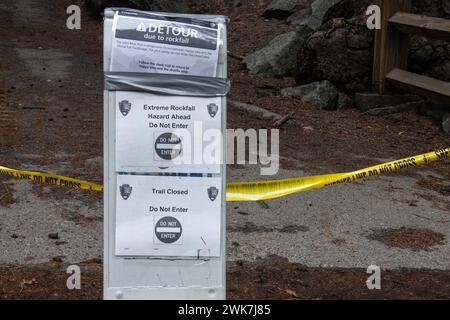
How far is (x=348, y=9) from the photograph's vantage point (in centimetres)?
1280

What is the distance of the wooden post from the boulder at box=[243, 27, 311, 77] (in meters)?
1.75

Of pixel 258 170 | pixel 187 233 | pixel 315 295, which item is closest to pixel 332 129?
pixel 258 170

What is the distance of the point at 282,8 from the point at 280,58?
317cm

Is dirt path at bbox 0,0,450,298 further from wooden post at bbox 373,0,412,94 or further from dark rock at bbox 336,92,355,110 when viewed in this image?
wooden post at bbox 373,0,412,94

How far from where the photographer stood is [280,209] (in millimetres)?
6273

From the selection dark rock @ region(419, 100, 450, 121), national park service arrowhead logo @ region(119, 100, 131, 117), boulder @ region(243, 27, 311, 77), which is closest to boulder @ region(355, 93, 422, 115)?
dark rock @ region(419, 100, 450, 121)

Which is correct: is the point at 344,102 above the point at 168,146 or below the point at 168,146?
below

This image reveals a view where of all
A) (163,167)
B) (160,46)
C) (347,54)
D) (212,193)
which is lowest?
(212,193)

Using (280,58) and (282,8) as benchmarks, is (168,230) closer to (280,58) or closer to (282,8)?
(280,58)

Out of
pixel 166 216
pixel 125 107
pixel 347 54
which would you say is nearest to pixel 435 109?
pixel 347 54

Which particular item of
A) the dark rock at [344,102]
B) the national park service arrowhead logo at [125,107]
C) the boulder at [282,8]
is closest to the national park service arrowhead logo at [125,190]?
the national park service arrowhead logo at [125,107]

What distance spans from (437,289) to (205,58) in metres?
2.23

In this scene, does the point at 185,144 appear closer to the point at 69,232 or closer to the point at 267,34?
the point at 69,232

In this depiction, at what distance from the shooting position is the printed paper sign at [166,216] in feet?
11.9
